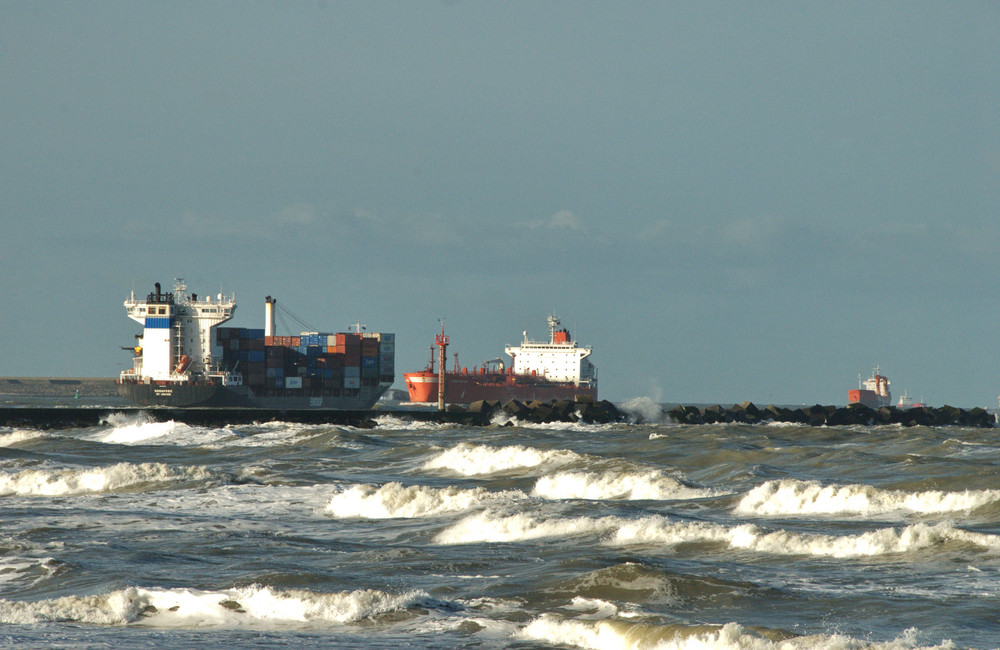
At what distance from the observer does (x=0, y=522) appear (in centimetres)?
2025

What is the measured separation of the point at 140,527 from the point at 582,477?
11190 millimetres

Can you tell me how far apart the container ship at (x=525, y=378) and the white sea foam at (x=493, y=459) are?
76292 millimetres

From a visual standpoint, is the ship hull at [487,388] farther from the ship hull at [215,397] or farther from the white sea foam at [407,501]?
the white sea foam at [407,501]

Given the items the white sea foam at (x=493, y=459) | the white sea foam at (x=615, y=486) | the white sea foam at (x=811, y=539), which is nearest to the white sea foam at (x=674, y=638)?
the white sea foam at (x=811, y=539)

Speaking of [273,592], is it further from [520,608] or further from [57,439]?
[57,439]

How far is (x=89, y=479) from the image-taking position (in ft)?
89.6

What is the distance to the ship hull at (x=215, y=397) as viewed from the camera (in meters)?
87.4

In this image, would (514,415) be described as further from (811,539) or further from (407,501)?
(811,539)

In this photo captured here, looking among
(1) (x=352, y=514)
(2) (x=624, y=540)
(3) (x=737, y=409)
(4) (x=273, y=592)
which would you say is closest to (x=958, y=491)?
(2) (x=624, y=540)

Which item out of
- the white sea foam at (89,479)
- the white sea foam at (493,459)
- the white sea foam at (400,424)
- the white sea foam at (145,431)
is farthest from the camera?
the white sea foam at (400,424)

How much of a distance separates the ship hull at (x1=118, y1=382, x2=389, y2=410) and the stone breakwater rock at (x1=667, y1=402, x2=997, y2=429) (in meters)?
33.7

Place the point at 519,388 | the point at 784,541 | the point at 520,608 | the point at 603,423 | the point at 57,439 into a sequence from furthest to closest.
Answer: the point at 519,388 < the point at 603,423 < the point at 57,439 < the point at 784,541 < the point at 520,608

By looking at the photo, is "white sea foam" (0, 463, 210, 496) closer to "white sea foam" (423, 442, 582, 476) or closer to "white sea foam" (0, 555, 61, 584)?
"white sea foam" (423, 442, 582, 476)

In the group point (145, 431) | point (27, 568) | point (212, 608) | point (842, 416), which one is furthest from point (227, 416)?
point (212, 608)
